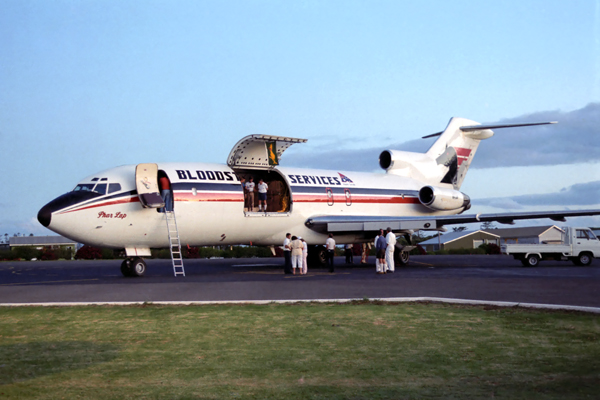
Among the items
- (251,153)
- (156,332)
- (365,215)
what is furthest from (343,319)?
(365,215)

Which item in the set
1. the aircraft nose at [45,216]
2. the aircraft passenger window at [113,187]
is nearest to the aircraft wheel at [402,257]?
the aircraft passenger window at [113,187]

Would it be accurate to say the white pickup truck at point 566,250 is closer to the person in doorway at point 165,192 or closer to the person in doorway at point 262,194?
the person in doorway at point 262,194

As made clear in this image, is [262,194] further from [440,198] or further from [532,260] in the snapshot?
[532,260]

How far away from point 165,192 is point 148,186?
81 centimetres

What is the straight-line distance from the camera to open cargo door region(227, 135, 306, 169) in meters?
24.0

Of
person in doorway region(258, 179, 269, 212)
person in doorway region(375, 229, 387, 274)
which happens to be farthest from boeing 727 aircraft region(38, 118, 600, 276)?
person in doorway region(375, 229, 387, 274)

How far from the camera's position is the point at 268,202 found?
27406mm

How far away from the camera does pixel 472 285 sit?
49.0ft

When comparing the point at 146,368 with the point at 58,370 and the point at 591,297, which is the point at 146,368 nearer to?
the point at 58,370

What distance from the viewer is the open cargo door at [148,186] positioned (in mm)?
20875

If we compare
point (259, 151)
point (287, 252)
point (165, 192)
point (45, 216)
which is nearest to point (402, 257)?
point (287, 252)

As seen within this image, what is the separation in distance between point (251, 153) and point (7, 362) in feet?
60.5

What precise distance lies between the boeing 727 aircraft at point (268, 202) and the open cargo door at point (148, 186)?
37mm

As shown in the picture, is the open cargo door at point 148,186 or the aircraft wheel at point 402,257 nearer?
the open cargo door at point 148,186
